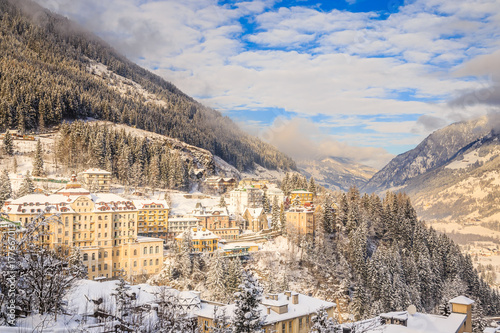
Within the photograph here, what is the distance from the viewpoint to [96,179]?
98500mm

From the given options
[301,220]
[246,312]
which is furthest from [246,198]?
[246,312]

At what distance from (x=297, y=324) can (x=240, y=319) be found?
1100 inches

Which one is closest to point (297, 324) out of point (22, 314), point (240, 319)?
point (240, 319)

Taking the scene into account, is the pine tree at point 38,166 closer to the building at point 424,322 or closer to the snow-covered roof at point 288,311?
the snow-covered roof at point 288,311

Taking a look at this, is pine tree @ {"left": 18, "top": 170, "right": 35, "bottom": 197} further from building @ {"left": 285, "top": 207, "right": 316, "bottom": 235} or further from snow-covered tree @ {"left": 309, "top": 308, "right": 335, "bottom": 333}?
snow-covered tree @ {"left": 309, "top": 308, "right": 335, "bottom": 333}

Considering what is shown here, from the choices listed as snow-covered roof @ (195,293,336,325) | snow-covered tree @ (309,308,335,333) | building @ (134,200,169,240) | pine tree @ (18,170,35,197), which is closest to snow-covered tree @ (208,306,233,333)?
snow-covered tree @ (309,308,335,333)

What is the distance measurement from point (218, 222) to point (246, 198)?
26348 millimetres

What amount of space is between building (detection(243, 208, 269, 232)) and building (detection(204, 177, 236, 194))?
32.1 m

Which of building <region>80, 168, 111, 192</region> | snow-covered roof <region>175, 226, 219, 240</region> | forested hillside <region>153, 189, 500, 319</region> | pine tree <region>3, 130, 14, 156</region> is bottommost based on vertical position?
forested hillside <region>153, 189, 500, 319</region>

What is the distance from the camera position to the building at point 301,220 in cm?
9450

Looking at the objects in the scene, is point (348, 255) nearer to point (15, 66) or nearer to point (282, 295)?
point (282, 295)

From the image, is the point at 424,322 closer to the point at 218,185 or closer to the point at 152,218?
the point at 152,218

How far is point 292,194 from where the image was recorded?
12469 cm

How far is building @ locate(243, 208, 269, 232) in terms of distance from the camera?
337 ft
